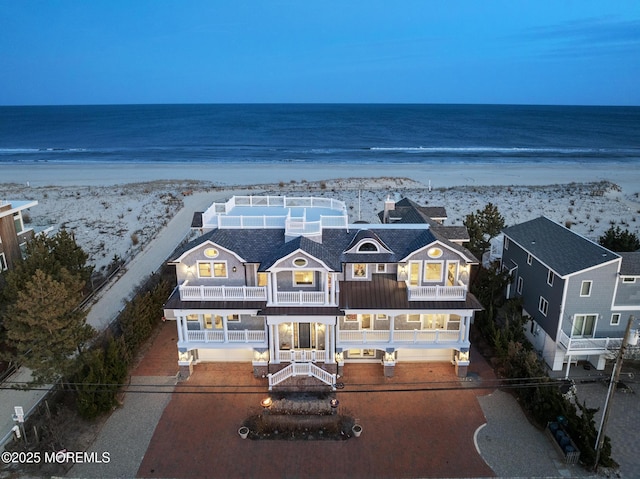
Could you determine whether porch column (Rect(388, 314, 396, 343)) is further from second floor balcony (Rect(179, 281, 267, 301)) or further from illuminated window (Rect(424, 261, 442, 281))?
second floor balcony (Rect(179, 281, 267, 301))

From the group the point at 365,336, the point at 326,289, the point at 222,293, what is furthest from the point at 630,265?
the point at 222,293

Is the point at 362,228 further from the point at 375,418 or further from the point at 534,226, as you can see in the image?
the point at 534,226

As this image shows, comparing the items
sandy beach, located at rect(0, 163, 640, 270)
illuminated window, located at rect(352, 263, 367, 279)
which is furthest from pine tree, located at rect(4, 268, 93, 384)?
sandy beach, located at rect(0, 163, 640, 270)

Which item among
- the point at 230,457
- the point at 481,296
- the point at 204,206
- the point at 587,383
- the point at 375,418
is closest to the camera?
the point at 230,457

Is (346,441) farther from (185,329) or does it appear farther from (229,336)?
(185,329)

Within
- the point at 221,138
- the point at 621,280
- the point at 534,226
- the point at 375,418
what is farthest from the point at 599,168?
the point at 221,138

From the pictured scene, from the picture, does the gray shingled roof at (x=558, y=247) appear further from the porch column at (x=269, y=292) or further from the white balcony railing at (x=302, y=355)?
the porch column at (x=269, y=292)
